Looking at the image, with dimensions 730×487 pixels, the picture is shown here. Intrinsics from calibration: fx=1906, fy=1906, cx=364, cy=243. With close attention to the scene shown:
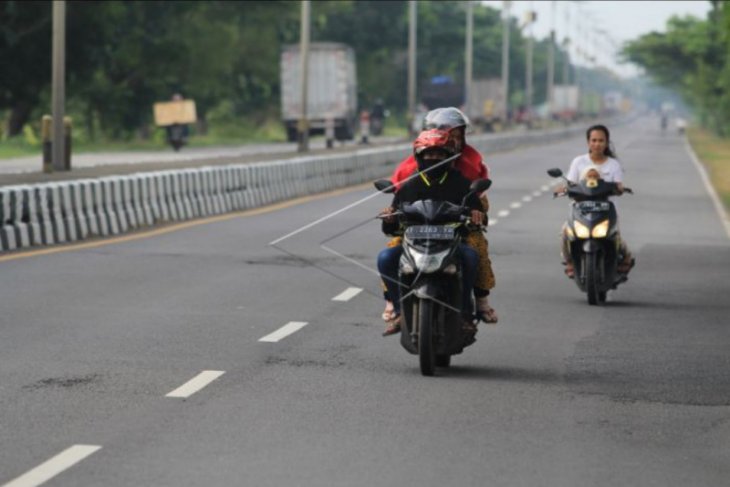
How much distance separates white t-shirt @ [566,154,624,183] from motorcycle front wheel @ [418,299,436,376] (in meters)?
5.56

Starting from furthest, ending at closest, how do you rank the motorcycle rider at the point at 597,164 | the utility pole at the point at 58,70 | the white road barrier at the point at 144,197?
the utility pole at the point at 58,70 < the white road barrier at the point at 144,197 < the motorcycle rider at the point at 597,164

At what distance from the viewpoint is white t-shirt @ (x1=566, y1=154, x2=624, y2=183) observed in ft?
53.9

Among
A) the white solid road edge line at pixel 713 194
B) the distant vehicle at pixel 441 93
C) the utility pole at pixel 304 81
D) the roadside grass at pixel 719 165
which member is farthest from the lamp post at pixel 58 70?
the distant vehicle at pixel 441 93

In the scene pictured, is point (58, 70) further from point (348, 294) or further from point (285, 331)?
point (285, 331)

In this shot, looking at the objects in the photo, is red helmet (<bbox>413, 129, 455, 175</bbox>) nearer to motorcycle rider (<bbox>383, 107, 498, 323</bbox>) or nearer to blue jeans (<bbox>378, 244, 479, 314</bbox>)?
motorcycle rider (<bbox>383, 107, 498, 323</bbox>)

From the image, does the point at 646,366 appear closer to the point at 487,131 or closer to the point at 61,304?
the point at 61,304

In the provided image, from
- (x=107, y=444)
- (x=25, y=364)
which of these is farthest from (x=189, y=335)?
(x=107, y=444)

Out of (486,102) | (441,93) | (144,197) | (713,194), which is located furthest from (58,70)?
(486,102)

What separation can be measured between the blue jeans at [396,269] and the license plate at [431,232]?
0.32 metres

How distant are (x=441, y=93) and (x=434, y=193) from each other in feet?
296

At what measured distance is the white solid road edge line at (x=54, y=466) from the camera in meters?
7.79

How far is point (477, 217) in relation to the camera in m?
11.3

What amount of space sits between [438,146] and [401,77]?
102 metres

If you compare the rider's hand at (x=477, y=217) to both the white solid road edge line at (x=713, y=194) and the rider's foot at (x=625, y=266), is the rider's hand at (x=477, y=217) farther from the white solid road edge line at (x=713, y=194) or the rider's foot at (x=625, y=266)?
the white solid road edge line at (x=713, y=194)
